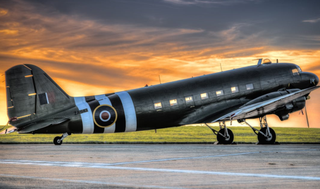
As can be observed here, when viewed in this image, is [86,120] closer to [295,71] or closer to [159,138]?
[159,138]

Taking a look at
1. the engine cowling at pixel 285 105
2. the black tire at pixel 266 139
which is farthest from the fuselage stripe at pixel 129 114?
the black tire at pixel 266 139

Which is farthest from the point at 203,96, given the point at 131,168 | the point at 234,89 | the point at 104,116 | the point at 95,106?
the point at 131,168

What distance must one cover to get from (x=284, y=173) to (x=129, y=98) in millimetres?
15828

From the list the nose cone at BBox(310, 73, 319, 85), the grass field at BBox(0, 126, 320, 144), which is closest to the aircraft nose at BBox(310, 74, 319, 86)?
the nose cone at BBox(310, 73, 319, 85)

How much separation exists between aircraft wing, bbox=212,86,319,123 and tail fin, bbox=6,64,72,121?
1280cm

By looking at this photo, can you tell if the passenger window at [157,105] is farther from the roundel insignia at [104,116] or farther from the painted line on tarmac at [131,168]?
the painted line on tarmac at [131,168]

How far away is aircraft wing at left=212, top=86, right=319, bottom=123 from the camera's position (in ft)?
94.7

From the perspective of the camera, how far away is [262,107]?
2895cm

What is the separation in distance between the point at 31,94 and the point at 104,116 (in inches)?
215

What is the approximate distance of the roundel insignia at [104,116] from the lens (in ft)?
87.3

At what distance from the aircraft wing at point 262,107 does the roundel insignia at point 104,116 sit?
843cm

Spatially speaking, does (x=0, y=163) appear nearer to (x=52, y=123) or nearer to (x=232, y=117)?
(x=52, y=123)

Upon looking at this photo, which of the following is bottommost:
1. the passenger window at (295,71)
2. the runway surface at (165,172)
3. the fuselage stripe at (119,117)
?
the runway surface at (165,172)

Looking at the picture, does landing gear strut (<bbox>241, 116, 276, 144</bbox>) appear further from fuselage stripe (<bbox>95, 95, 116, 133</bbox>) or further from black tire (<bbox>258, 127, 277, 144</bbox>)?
fuselage stripe (<bbox>95, 95, 116, 133</bbox>)
